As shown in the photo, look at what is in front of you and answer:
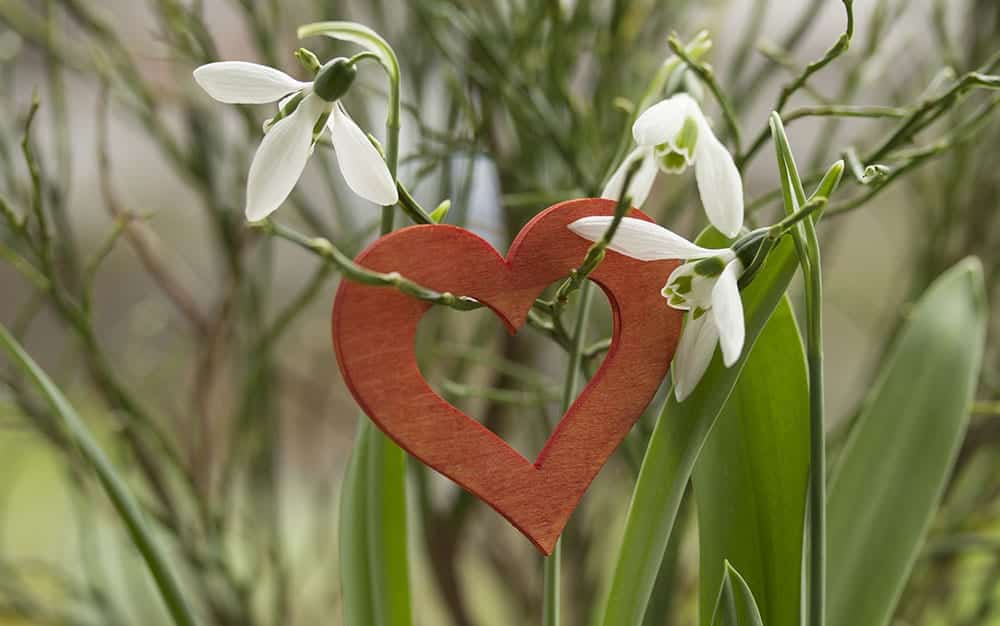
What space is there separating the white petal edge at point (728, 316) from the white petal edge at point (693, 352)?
0.09 feet

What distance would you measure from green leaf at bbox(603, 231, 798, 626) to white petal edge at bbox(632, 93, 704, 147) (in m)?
0.05

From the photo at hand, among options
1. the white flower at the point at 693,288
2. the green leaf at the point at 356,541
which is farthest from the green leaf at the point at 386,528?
the white flower at the point at 693,288

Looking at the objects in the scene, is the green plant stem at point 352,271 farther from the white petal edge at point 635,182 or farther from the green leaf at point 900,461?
the green leaf at point 900,461

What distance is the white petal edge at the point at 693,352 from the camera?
25 centimetres

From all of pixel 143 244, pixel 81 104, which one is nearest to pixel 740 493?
pixel 143 244

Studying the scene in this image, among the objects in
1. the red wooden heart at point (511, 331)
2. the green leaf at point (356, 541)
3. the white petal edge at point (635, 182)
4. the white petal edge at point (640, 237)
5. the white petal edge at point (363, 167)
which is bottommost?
the green leaf at point (356, 541)

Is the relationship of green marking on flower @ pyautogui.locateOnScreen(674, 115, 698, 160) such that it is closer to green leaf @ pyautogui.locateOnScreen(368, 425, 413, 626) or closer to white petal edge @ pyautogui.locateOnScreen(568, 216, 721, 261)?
white petal edge @ pyautogui.locateOnScreen(568, 216, 721, 261)

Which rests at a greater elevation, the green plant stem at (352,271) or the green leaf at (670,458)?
the green plant stem at (352,271)

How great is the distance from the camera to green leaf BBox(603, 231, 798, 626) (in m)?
0.26

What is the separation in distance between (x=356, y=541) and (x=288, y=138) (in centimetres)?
14

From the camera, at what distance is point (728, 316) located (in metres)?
0.22

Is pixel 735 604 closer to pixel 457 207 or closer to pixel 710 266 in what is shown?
pixel 710 266

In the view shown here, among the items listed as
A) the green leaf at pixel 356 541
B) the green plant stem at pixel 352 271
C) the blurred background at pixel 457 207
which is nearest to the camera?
the green plant stem at pixel 352 271

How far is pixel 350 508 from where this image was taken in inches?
12.0
